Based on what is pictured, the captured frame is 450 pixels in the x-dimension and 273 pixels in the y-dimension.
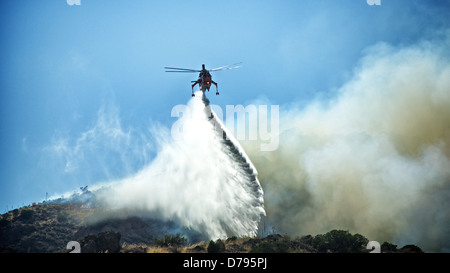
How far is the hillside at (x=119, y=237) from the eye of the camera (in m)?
36.0

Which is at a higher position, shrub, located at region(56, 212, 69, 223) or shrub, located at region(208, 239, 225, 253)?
shrub, located at region(56, 212, 69, 223)

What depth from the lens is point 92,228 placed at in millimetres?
63656

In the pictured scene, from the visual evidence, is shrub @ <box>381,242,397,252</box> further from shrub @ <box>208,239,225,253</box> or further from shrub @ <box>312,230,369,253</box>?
shrub @ <box>208,239,225,253</box>

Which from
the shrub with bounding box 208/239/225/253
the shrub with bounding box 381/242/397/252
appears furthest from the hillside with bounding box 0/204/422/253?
the shrub with bounding box 381/242/397/252

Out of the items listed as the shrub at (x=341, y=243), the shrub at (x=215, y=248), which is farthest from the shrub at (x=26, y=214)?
the shrub at (x=341, y=243)

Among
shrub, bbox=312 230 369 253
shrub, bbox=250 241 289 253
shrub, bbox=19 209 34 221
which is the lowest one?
shrub, bbox=250 241 289 253

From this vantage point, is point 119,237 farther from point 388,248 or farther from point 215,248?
point 388,248

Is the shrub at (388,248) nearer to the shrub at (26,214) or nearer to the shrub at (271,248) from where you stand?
the shrub at (271,248)

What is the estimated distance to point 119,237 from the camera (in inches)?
1473

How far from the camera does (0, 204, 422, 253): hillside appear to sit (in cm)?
3597

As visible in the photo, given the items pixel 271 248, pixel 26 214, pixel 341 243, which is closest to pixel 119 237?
pixel 271 248
